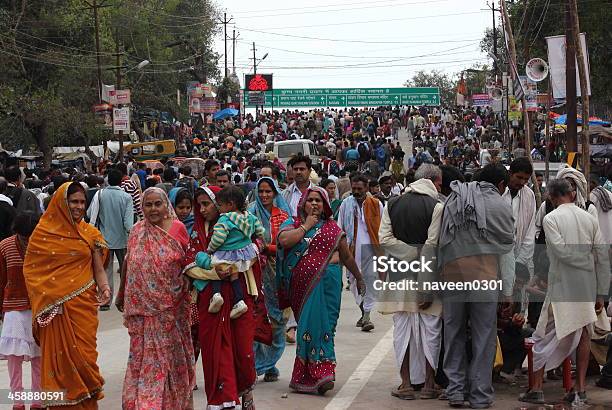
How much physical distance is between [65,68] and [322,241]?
125ft

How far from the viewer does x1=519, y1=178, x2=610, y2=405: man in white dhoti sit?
829 cm

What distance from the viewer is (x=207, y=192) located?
27.5ft

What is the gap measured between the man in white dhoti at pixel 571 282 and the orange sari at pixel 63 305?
135 inches

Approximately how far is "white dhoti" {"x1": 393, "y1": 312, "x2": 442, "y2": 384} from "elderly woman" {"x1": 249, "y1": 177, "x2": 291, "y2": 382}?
1172 mm

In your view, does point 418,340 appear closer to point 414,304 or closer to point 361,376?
point 414,304

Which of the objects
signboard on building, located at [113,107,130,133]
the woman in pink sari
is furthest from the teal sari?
signboard on building, located at [113,107,130,133]

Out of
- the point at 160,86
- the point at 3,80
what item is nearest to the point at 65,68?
the point at 3,80

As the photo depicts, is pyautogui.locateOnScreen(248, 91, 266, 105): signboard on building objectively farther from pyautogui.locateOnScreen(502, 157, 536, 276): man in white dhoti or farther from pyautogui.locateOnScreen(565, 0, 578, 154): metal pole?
pyautogui.locateOnScreen(502, 157, 536, 276): man in white dhoti

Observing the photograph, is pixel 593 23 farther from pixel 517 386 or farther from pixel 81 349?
pixel 81 349

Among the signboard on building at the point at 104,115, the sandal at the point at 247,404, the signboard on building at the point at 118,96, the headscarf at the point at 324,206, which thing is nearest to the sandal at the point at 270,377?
the headscarf at the point at 324,206

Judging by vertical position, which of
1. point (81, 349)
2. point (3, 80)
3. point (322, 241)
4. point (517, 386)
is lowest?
point (517, 386)

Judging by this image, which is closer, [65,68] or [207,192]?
[207,192]

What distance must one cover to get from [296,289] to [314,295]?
0.18m

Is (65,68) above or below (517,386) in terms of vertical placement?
above
